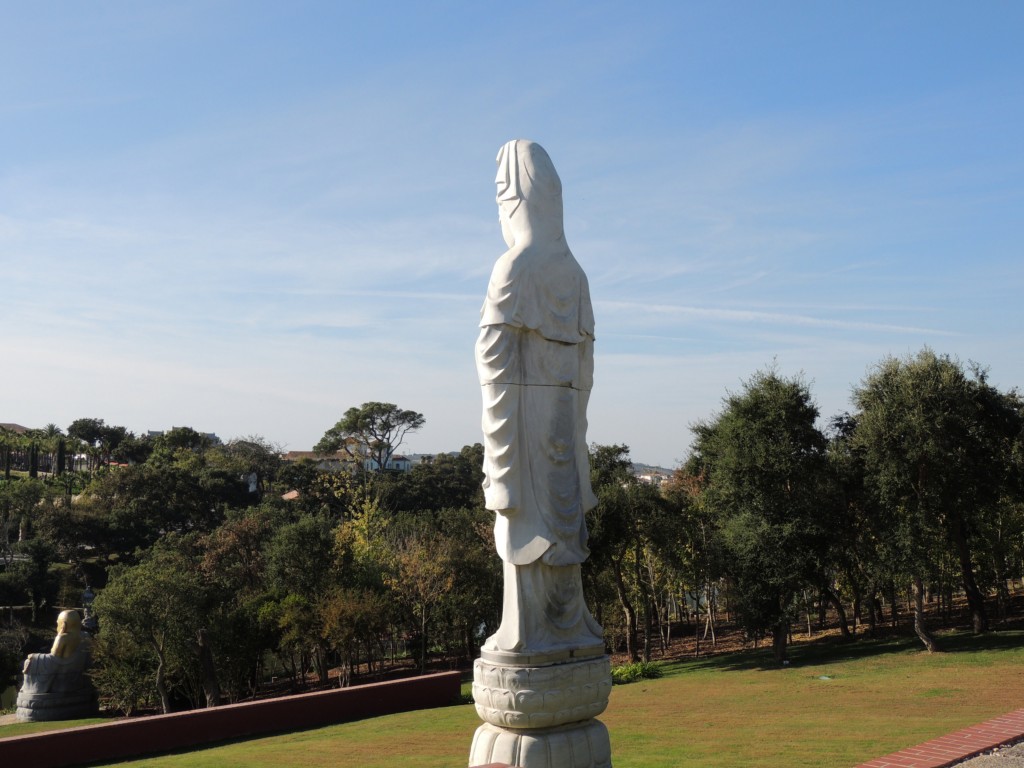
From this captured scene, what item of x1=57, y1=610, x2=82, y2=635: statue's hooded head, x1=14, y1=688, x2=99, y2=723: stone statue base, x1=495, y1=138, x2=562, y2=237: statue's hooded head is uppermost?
x1=495, y1=138, x2=562, y2=237: statue's hooded head

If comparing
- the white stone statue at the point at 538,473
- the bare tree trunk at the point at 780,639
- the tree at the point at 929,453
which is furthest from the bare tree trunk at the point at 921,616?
the white stone statue at the point at 538,473

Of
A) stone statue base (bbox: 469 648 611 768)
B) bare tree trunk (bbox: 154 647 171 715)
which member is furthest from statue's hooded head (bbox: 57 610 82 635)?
stone statue base (bbox: 469 648 611 768)

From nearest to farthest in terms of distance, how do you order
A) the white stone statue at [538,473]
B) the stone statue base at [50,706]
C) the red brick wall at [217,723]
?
the white stone statue at [538,473]
the red brick wall at [217,723]
the stone statue base at [50,706]

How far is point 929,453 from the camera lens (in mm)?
20203

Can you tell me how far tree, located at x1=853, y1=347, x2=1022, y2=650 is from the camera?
20.4 meters

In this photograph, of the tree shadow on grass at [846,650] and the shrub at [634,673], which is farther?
the shrub at [634,673]

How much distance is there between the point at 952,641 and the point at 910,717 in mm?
11976

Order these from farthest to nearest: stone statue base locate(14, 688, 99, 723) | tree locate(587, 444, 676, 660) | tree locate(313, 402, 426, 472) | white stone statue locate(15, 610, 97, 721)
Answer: tree locate(313, 402, 426, 472)
tree locate(587, 444, 676, 660)
white stone statue locate(15, 610, 97, 721)
stone statue base locate(14, 688, 99, 723)

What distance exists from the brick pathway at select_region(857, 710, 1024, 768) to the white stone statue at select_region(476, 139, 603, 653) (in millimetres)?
2782

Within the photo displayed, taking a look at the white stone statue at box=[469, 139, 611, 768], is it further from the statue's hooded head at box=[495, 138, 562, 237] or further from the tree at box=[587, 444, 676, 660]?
the tree at box=[587, 444, 676, 660]

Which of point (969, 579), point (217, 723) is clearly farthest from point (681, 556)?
point (217, 723)

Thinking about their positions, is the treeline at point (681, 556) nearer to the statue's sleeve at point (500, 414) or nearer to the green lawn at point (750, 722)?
the green lawn at point (750, 722)

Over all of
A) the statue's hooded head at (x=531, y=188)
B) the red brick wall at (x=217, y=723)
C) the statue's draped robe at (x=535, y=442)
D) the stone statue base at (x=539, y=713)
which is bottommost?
the red brick wall at (x=217, y=723)

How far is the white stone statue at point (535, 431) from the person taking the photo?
7.10m
